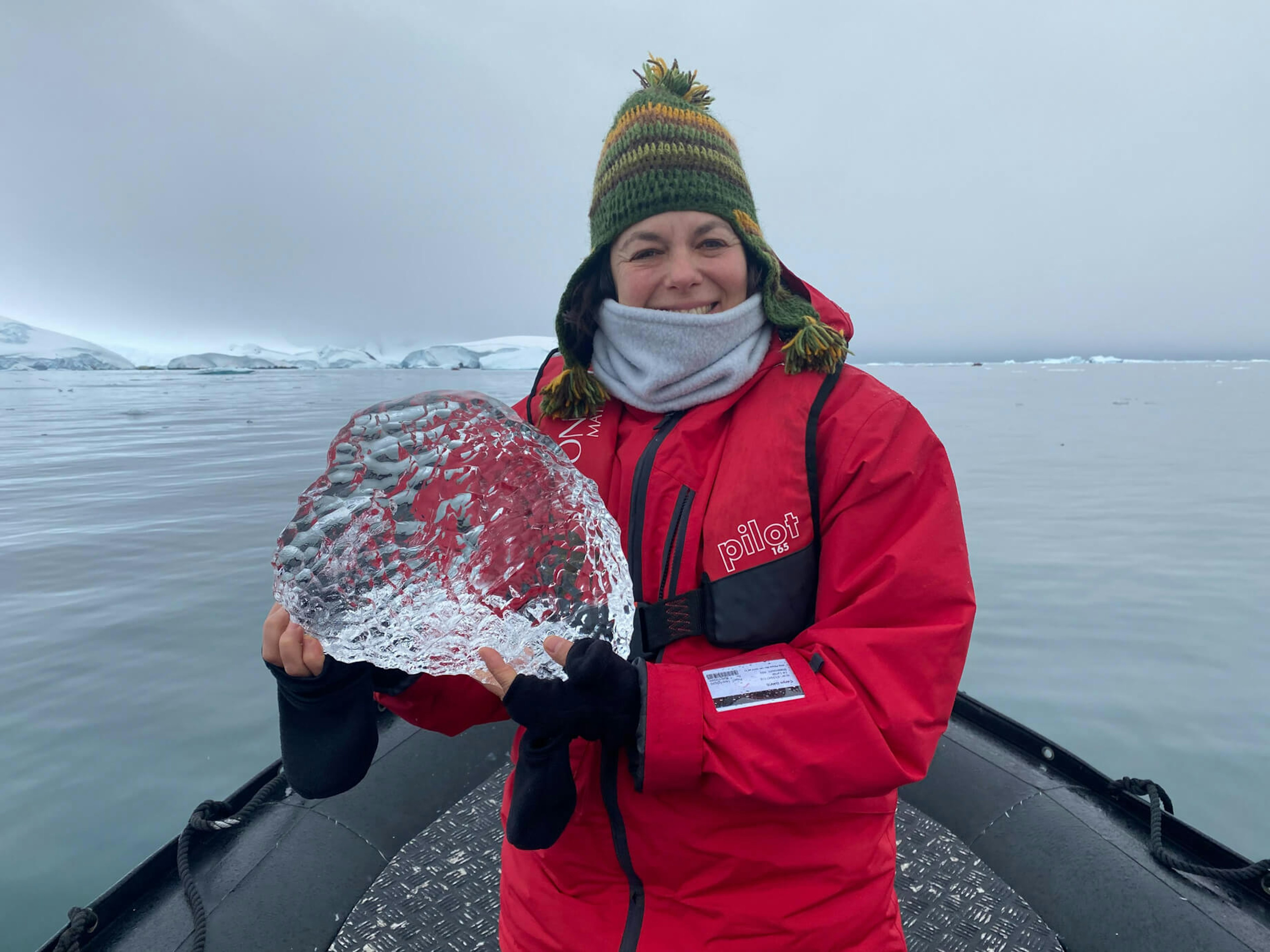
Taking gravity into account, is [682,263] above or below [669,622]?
above

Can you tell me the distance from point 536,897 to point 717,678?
30.0 inches

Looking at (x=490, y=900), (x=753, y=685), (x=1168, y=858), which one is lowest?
(x=490, y=900)

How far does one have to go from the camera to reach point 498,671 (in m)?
1.06

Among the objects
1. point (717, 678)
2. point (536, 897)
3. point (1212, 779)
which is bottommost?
point (1212, 779)

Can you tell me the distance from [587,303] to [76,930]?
2.41 meters

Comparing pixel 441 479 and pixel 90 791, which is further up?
pixel 441 479

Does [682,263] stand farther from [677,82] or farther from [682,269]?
[677,82]

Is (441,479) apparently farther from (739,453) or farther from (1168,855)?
(1168,855)

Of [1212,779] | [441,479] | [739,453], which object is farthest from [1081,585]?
[441,479]

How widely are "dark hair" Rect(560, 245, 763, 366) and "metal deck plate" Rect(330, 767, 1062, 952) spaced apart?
6.26 ft

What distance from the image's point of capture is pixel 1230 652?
191 inches

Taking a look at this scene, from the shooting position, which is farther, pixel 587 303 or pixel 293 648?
pixel 587 303

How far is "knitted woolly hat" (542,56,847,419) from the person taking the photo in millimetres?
1489

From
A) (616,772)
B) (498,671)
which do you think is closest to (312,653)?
(498,671)
